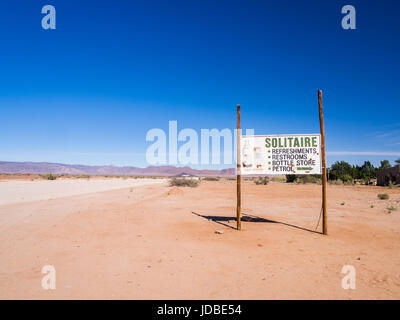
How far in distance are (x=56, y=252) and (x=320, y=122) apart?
311 inches

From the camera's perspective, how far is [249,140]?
866cm

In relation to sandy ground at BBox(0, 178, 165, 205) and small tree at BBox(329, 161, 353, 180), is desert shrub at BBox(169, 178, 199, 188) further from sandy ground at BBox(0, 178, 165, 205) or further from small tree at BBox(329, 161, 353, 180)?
small tree at BBox(329, 161, 353, 180)

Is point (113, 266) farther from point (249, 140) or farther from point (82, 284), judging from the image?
point (249, 140)

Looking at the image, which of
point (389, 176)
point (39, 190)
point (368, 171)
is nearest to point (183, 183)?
point (39, 190)

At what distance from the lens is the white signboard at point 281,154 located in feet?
27.2

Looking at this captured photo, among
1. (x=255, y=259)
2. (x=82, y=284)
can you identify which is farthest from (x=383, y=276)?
(x=82, y=284)

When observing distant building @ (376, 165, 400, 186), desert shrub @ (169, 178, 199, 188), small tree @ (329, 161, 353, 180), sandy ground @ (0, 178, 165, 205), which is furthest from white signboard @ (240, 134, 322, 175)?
small tree @ (329, 161, 353, 180)

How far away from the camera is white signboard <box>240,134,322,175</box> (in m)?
8.30

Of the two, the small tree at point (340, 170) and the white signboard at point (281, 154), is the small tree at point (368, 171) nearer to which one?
the small tree at point (340, 170)

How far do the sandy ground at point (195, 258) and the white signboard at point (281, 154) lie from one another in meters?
1.96

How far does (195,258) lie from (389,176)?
36540mm

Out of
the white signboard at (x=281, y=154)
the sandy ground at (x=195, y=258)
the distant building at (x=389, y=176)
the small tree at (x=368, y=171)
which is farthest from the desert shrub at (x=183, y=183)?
the small tree at (x=368, y=171)

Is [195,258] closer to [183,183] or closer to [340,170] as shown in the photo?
[183,183]

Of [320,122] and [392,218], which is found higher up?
[320,122]
